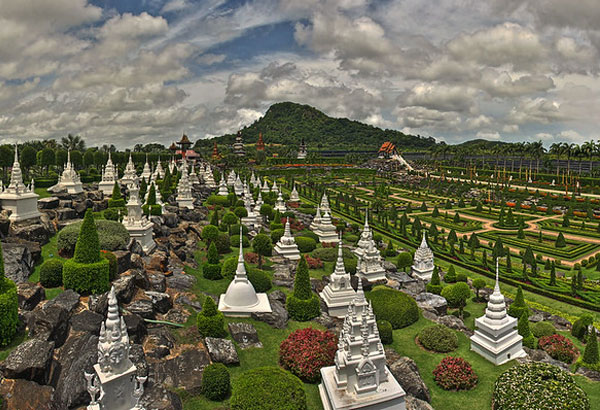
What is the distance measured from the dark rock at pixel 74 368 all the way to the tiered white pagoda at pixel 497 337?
20.4 meters

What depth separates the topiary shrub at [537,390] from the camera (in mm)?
16188

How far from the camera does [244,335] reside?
72.8 ft

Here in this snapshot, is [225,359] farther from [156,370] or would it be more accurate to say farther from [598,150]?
[598,150]

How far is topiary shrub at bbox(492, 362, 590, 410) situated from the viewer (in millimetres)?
16188

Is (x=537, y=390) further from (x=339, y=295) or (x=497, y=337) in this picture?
(x=339, y=295)

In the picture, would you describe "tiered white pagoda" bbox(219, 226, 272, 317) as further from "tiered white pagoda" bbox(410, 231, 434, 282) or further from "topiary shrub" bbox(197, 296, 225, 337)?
"tiered white pagoda" bbox(410, 231, 434, 282)

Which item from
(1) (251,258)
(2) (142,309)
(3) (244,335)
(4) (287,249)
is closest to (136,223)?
(1) (251,258)

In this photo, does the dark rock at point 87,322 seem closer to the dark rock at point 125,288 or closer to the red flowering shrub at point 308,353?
the dark rock at point 125,288

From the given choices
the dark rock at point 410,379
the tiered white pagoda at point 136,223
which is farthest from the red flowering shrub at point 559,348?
the tiered white pagoda at point 136,223

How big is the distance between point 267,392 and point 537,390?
11.2 meters

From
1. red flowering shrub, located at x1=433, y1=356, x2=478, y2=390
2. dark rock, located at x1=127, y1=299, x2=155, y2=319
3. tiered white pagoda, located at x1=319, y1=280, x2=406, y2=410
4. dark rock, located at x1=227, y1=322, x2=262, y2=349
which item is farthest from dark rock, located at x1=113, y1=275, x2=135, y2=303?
red flowering shrub, located at x1=433, y1=356, x2=478, y2=390

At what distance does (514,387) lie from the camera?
17344 mm

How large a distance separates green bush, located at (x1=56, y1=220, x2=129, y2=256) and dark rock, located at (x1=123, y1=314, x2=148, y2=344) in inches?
382

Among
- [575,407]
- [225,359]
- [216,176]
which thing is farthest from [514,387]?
[216,176]
